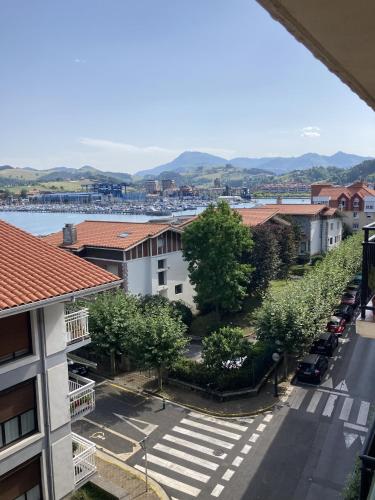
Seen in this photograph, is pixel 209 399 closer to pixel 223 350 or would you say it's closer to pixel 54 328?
pixel 223 350

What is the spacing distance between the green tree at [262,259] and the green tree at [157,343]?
15.1 metres

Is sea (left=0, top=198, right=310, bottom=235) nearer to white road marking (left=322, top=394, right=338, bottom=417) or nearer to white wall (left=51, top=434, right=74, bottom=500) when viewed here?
white road marking (left=322, top=394, right=338, bottom=417)

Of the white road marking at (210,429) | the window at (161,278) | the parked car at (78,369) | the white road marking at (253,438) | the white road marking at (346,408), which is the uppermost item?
the window at (161,278)

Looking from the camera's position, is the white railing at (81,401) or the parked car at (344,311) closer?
the white railing at (81,401)

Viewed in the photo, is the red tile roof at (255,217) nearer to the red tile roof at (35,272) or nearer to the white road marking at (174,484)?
the white road marking at (174,484)

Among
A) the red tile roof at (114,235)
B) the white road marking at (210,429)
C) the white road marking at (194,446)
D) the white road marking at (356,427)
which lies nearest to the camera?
the white road marking at (194,446)

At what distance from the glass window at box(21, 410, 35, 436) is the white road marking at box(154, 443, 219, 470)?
26.4 ft

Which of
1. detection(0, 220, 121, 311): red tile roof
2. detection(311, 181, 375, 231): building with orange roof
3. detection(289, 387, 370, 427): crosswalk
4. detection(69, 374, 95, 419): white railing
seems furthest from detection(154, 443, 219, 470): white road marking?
detection(311, 181, 375, 231): building with orange roof

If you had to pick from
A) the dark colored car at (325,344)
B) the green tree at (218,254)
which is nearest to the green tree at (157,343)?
the green tree at (218,254)

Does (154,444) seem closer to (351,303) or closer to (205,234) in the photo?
(205,234)

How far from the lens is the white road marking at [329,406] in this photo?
68.5 ft

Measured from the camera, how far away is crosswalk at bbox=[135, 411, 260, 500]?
52.7 feet

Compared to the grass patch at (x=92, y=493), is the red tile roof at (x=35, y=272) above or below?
above

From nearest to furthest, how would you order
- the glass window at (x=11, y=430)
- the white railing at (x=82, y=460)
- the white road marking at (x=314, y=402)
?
1. the glass window at (x=11, y=430)
2. the white railing at (x=82, y=460)
3. the white road marking at (x=314, y=402)
